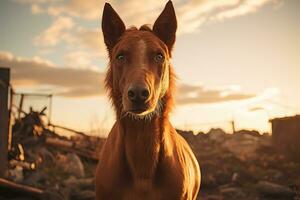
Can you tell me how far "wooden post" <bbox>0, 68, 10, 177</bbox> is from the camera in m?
9.59

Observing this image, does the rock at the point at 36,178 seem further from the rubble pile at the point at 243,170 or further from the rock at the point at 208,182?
the rock at the point at 208,182

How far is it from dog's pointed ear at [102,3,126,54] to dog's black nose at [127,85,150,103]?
130 cm

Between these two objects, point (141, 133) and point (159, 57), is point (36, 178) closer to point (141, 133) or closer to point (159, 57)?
point (141, 133)

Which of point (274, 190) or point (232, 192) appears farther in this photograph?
point (232, 192)

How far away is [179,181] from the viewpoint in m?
4.06

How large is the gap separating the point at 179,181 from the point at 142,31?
1931 millimetres

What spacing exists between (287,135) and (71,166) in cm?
1454

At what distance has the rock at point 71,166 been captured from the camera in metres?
14.2

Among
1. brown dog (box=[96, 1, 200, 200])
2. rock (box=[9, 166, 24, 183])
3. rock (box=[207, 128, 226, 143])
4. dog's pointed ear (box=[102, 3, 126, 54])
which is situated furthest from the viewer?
rock (box=[207, 128, 226, 143])

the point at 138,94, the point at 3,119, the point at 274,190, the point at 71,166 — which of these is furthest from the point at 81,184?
the point at 138,94

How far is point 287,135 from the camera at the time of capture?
72.1 feet

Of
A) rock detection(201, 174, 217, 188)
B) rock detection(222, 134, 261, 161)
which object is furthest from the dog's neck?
rock detection(222, 134, 261, 161)

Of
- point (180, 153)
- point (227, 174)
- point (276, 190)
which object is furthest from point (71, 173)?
point (180, 153)

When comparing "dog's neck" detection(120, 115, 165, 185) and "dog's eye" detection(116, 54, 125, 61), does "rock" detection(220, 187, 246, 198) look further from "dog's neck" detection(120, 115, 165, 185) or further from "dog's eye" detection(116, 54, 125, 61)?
A: "dog's eye" detection(116, 54, 125, 61)
